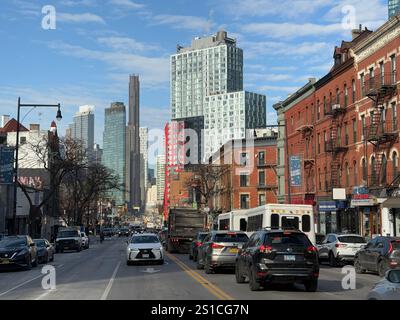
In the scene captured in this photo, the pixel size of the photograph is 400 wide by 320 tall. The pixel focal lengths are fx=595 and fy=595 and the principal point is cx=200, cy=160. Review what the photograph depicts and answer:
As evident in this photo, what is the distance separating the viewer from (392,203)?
1479 inches

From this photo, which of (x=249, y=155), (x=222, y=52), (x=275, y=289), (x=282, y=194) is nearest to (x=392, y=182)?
(x=275, y=289)

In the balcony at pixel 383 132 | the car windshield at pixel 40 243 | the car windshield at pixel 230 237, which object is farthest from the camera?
the balcony at pixel 383 132

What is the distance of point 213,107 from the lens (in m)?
121

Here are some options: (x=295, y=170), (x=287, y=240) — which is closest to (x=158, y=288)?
(x=287, y=240)

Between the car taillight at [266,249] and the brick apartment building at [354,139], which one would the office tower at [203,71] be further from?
the car taillight at [266,249]

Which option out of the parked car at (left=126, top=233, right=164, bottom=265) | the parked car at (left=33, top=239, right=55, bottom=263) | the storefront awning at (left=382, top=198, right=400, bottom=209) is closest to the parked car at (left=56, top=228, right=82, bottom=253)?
the parked car at (left=33, top=239, right=55, bottom=263)

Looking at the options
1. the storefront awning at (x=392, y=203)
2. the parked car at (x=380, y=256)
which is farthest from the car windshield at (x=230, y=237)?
the storefront awning at (x=392, y=203)

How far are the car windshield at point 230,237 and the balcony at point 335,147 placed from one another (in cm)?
2751

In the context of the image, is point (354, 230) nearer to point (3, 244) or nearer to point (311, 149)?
point (311, 149)

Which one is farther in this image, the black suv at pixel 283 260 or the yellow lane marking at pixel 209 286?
the black suv at pixel 283 260

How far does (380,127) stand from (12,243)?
89.0 ft

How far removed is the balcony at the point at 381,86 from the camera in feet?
133

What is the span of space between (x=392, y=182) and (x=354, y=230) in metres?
9.11
